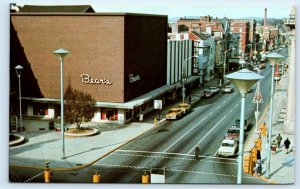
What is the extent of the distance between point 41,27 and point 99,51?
2739mm

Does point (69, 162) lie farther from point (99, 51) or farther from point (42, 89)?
point (99, 51)

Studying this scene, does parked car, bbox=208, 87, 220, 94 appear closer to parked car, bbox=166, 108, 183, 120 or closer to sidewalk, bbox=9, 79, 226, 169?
sidewalk, bbox=9, 79, 226, 169

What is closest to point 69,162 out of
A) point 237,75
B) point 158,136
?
point 158,136

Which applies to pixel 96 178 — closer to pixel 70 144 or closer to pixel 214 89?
pixel 70 144

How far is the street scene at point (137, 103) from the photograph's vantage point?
19344 mm

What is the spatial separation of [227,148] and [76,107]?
673 centimetres

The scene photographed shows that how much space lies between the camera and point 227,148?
2027 centimetres

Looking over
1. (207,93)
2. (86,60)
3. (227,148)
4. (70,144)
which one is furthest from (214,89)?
(70,144)

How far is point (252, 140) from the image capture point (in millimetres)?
21031

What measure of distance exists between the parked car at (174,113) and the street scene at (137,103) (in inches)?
1.8

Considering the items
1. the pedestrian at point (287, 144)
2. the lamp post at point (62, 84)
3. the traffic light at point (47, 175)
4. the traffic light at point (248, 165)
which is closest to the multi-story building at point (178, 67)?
the traffic light at point (248, 165)

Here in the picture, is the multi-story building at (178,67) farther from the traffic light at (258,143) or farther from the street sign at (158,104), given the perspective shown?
the traffic light at (258,143)

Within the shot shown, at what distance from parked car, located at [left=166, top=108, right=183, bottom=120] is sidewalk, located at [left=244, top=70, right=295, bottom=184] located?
10.6 feet

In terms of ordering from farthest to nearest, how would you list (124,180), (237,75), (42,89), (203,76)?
1. (203,76)
2. (42,89)
3. (124,180)
4. (237,75)
